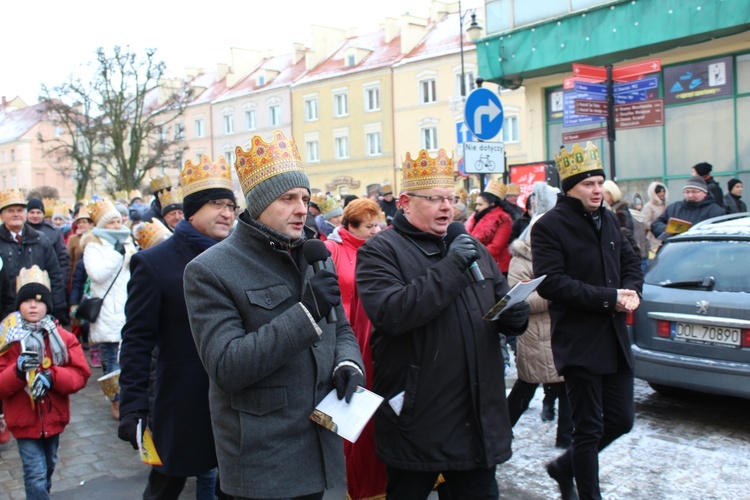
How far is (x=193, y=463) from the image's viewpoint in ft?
11.5

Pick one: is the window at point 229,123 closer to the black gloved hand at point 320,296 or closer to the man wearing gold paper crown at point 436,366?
the man wearing gold paper crown at point 436,366

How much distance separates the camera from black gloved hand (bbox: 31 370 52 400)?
458cm

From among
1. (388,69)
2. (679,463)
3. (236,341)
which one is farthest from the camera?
(388,69)

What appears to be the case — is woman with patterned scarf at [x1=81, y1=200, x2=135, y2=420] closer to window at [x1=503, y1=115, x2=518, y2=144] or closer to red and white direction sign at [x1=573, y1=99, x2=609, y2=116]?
red and white direction sign at [x1=573, y1=99, x2=609, y2=116]

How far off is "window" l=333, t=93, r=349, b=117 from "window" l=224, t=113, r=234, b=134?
11.0 meters

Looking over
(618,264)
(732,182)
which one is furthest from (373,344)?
(732,182)

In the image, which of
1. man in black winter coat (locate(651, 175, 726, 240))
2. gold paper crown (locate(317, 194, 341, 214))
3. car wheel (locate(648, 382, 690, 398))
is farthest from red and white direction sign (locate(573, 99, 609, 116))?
car wheel (locate(648, 382, 690, 398))

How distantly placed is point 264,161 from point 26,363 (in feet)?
8.48

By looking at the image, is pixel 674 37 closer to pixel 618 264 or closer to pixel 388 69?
pixel 618 264

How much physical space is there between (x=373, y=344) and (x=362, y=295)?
1.06 feet

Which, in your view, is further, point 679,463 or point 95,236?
point 95,236

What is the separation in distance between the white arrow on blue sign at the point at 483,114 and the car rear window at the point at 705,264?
131 inches

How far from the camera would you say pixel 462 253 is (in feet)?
10.8

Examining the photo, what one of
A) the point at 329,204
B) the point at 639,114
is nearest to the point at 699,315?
the point at 639,114
